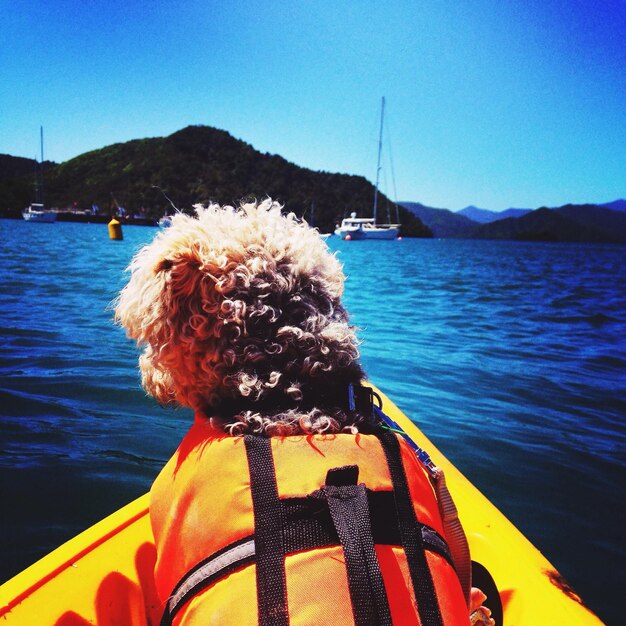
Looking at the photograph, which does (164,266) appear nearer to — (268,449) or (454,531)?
(268,449)

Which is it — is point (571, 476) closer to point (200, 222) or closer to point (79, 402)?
point (200, 222)

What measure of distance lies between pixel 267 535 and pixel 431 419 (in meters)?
4.25

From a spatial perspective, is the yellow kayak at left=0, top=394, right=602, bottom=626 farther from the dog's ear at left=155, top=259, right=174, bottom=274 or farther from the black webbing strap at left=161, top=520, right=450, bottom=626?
the dog's ear at left=155, top=259, right=174, bottom=274

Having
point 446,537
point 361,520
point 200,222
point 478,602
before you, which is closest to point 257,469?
point 361,520

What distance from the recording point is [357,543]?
3.21ft

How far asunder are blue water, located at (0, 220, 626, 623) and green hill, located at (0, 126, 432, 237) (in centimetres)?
8035

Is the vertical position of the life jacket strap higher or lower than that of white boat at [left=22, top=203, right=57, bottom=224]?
lower

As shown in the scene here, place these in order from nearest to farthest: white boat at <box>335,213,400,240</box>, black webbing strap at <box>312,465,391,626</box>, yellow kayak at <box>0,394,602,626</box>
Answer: black webbing strap at <box>312,465,391,626</box> → yellow kayak at <box>0,394,602,626</box> → white boat at <box>335,213,400,240</box>

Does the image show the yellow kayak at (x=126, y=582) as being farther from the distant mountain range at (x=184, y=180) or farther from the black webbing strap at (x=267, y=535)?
the distant mountain range at (x=184, y=180)

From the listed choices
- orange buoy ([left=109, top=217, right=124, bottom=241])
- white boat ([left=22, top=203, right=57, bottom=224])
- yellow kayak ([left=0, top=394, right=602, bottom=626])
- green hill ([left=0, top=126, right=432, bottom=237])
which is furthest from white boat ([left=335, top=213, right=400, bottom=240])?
yellow kayak ([left=0, top=394, right=602, bottom=626])

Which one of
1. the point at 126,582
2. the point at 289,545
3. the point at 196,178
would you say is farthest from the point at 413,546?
the point at 196,178

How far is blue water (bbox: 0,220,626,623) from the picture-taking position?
3.02m

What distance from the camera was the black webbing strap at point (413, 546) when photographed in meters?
1.01

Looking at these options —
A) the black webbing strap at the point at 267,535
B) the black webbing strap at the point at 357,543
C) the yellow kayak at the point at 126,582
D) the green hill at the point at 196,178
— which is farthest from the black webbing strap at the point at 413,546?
the green hill at the point at 196,178
